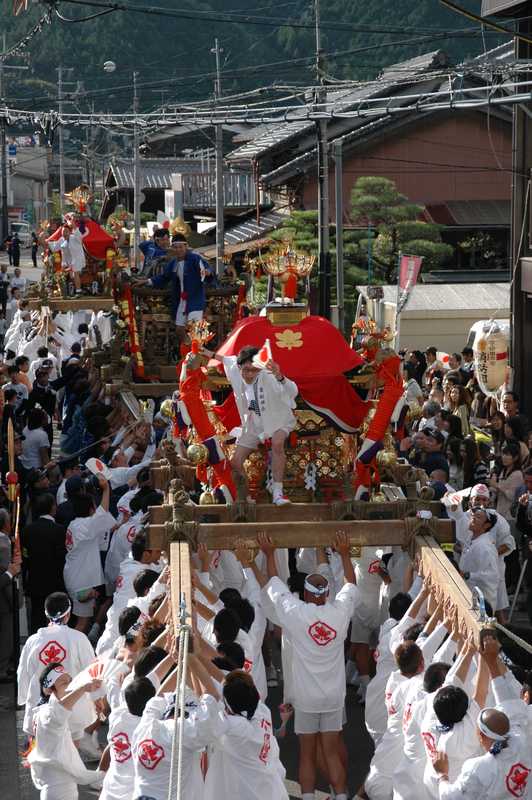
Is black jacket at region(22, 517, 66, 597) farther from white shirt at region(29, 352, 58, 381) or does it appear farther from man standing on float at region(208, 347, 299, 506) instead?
white shirt at region(29, 352, 58, 381)

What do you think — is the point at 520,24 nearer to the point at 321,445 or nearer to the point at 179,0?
the point at 321,445

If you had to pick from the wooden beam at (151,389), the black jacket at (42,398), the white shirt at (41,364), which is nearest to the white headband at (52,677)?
the wooden beam at (151,389)

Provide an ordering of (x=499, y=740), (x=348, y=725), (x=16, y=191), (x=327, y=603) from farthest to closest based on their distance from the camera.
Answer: (x=16, y=191) → (x=348, y=725) → (x=327, y=603) → (x=499, y=740)

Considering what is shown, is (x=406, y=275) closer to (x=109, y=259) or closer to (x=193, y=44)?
(x=109, y=259)

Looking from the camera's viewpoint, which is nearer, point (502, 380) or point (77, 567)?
point (77, 567)

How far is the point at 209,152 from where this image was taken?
49.8 metres

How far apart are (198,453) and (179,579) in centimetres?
159

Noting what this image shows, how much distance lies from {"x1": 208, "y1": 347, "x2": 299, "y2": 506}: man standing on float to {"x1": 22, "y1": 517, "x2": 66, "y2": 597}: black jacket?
225 cm

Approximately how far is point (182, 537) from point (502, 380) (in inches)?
361

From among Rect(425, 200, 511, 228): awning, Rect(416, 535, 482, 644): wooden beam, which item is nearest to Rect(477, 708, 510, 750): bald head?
Rect(416, 535, 482, 644): wooden beam

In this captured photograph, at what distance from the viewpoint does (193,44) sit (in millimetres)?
70375

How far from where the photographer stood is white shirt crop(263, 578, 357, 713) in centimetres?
784

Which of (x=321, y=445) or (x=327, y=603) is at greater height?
(x=321, y=445)

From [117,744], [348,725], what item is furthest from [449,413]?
[117,744]
